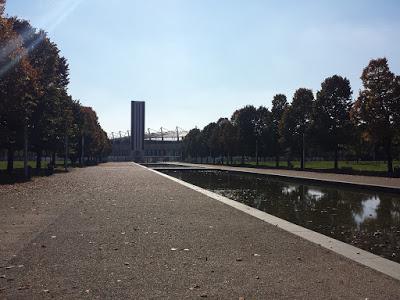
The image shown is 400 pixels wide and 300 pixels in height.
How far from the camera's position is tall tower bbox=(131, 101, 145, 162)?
15200 cm

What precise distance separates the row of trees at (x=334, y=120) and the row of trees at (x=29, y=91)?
23105 mm

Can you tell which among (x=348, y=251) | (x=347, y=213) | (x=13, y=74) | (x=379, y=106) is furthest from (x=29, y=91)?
(x=379, y=106)

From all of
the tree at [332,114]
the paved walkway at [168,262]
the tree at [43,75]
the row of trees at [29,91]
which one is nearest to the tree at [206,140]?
the row of trees at [29,91]

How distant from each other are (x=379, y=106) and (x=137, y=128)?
12390cm

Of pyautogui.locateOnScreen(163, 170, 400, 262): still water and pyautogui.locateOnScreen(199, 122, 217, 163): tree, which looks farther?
pyautogui.locateOnScreen(199, 122, 217, 163): tree

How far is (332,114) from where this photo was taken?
43469mm

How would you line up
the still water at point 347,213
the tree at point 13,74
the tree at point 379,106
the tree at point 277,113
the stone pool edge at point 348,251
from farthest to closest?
1. the tree at point 277,113
2. the tree at point 379,106
3. the tree at point 13,74
4. the still water at point 347,213
5. the stone pool edge at point 348,251

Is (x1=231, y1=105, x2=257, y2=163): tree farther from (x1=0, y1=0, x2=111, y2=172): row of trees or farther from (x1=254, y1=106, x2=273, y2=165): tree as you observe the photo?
(x1=0, y1=0, x2=111, y2=172): row of trees

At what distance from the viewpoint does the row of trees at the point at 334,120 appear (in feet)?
111

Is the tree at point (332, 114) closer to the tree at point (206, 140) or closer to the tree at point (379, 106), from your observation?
the tree at point (379, 106)

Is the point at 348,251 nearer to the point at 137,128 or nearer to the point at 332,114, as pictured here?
the point at 332,114

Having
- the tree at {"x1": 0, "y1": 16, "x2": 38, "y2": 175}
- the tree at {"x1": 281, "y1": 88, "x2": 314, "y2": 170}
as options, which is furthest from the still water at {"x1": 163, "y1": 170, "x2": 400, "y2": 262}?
the tree at {"x1": 281, "y1": 88, "x2": 314, "y2": 170}

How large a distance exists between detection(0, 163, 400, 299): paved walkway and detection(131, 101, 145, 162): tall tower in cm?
14109

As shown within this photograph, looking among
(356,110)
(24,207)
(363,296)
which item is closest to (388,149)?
(356,110)
